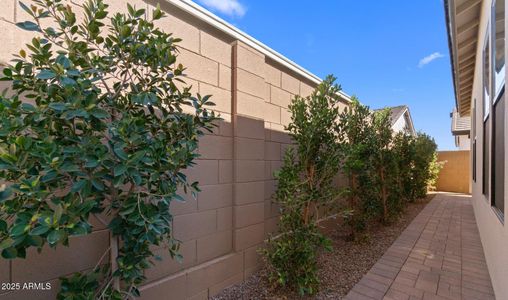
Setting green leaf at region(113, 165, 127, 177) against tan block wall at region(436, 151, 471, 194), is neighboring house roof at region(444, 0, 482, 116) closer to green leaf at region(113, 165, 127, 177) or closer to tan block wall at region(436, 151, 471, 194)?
tan block wall at region(436, 151, 471, 194)

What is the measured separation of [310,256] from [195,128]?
185cm

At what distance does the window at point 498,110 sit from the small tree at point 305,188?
1.60 meters

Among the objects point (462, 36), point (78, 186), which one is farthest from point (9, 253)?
point (462, 36)

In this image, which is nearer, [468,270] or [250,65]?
[250,65]

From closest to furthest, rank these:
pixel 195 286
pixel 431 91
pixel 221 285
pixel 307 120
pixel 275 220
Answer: pixel 195 286 → pixel 221 285 → pixel 307 120 → pixel 275 220 → pixel 431 91

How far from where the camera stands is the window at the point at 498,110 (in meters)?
2.53

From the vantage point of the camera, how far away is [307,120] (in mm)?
2865

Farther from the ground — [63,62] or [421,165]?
[63,62]

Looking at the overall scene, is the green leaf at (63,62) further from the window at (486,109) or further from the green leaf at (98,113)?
the window at (486,109)

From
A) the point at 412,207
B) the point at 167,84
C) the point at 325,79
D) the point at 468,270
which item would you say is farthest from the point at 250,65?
the point at 412,207

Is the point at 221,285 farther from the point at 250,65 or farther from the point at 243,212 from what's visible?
the point at 250,65

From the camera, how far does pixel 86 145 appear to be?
48.4 inches

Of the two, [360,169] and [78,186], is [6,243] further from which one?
[360,169]

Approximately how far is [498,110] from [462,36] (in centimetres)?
363
